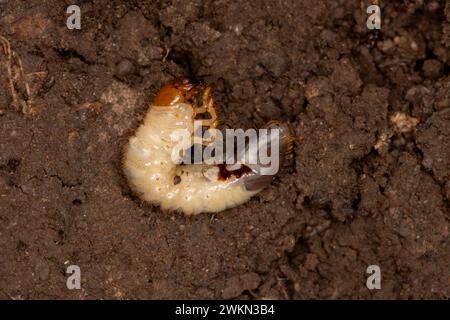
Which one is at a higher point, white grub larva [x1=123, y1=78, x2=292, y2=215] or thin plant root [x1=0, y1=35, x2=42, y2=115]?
thin plant root [x1=0, y1=35, x2=42, y2=115]

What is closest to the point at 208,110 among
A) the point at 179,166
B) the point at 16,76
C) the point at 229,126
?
the point at 229,126

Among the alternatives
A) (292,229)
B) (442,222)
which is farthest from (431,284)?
(292,229)

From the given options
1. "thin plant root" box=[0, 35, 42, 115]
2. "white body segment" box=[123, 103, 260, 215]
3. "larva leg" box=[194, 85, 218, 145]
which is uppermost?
"thin plant root" box=[0, 35, 42, 115]

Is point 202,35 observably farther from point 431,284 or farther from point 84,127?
point 431,284

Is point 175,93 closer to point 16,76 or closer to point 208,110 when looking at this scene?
point 208,110

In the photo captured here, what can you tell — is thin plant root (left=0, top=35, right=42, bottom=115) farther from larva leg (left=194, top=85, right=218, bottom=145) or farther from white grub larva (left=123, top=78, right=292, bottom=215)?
larva leg (left=194, top=85, right=218, bottom=145)

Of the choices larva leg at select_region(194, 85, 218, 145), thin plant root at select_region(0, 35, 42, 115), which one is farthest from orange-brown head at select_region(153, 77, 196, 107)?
thin plant root at select_region(0, 35, 42, 115)

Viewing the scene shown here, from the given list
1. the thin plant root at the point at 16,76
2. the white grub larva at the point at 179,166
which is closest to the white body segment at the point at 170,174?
the white grub larva at the point at 179,166
